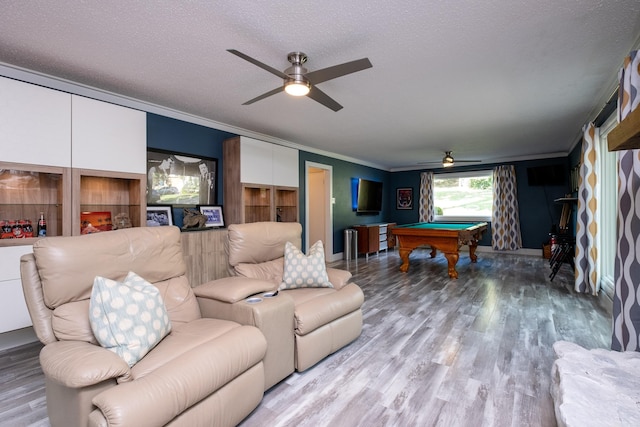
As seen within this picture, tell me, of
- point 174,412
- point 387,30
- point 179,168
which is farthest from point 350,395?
point 179,168

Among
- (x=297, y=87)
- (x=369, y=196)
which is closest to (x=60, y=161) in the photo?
(x=297, y=87)

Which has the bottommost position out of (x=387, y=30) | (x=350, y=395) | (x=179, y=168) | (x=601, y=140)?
(x=350, y=395)

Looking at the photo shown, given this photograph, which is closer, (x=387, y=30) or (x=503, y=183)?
(x=387, y=30)

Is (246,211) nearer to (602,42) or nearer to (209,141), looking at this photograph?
(209,141)

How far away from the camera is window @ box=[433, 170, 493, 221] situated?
8.09 m

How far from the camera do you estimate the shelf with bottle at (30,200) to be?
2555mm

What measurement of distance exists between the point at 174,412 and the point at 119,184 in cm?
282

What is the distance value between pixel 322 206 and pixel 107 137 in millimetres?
4507

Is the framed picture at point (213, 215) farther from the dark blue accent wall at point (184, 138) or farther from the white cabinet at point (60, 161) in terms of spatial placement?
the white cabinet at point (60, 161)

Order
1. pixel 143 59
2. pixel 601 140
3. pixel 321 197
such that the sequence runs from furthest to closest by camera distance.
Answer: pixel 321 197 → pixel 601 140 → pixel 143 59

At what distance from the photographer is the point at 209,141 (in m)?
4.36

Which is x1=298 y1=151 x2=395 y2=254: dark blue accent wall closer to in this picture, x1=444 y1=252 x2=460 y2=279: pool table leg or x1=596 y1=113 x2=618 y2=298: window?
x1=444 y1=252 x2=460 y2=279: pool table leg

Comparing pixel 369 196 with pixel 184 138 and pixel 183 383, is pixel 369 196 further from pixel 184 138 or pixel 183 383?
pixel 183 383

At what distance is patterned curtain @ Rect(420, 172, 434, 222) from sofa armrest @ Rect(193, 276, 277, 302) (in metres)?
7.15
